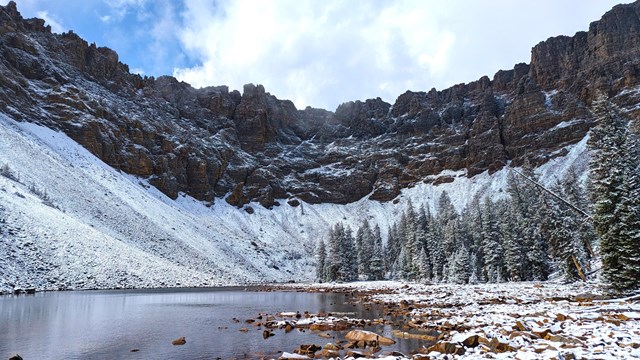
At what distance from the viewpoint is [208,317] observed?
30188 mm

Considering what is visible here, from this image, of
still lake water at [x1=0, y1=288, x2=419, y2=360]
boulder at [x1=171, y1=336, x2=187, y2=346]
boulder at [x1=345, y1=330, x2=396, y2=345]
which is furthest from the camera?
boulder at [x1=171, y1=336, x2=187, y2=346]

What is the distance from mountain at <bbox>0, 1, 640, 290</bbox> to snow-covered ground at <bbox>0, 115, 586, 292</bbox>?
1.18 ft

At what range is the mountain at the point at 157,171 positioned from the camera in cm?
6431

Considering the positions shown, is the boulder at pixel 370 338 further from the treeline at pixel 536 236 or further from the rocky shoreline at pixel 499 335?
the treeline at pixel 536 236

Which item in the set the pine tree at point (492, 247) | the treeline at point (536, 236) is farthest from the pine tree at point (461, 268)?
the pine tree at point (492, 247)

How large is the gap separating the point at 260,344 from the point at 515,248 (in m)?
49.7

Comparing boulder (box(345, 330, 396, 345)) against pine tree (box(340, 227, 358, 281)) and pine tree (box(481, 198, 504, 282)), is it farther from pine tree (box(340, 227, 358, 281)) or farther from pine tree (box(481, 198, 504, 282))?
pine tree (box(340, 227, 358, 281))

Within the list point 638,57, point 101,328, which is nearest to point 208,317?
point 101,328

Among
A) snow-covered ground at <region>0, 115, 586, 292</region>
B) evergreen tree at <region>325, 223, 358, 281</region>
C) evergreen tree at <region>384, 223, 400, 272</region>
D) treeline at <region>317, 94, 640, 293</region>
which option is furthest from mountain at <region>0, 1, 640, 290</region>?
treeline at <region>317, 94, 640, 293</region>

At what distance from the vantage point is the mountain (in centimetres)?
6431

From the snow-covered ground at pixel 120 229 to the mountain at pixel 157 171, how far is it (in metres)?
0.36

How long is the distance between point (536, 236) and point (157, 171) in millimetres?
134508

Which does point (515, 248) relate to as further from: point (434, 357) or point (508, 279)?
point (434, 357)

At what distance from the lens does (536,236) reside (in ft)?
176
